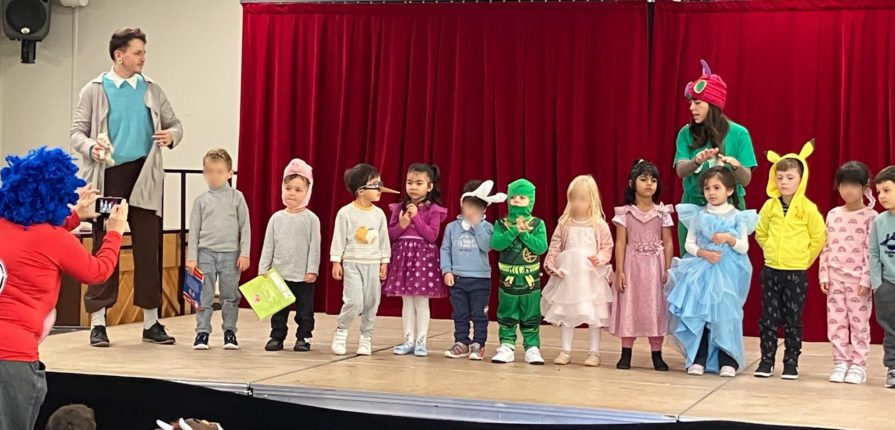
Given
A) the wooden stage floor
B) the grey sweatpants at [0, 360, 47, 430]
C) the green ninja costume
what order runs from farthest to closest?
1. the green ninja costume
2. the wooden stage floor
3. the grey sweatpants at [0, 360, 47, 430]

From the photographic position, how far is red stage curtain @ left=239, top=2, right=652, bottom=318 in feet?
24.5

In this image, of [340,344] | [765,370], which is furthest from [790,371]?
[340,344]

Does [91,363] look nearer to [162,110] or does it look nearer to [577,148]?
[162,110]

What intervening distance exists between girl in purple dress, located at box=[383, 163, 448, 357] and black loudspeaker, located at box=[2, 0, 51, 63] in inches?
179

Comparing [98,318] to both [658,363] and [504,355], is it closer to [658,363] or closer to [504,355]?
[504,355]

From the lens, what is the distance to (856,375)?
5363mm

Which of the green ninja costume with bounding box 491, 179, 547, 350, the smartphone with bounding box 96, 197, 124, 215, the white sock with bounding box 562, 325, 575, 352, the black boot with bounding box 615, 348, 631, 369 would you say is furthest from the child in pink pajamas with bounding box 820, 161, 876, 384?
the smartphone with bounding box 96, 197, 124, 215

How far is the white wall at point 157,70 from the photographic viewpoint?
9359 mm

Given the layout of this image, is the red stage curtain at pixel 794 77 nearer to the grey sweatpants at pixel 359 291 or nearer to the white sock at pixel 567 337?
the white sock at pixel 567 337

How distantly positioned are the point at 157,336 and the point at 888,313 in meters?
3.67

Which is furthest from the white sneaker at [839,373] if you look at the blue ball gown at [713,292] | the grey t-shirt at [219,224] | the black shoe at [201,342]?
the black shoe at [201,342]

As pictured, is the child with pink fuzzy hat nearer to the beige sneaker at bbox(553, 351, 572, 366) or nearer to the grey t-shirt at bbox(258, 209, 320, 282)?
the grey t-shirt at bbox(258, 209, 320, 282)

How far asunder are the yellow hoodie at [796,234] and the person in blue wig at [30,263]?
3.06 meters

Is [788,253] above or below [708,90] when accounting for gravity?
below
